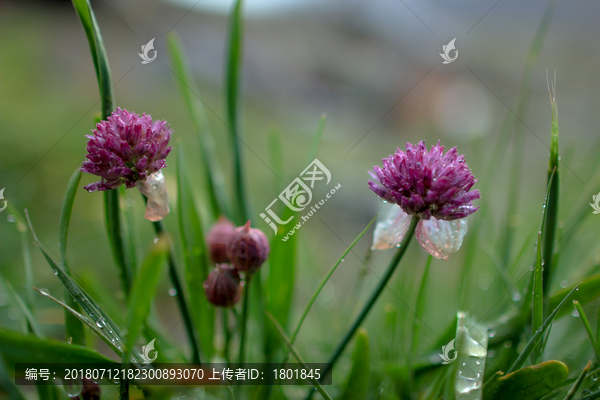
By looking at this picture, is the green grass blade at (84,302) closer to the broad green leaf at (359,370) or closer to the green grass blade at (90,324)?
the green grass blade at (90,324)

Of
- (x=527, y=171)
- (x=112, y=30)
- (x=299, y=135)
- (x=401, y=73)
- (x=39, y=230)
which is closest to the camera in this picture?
(x=39, y=230)

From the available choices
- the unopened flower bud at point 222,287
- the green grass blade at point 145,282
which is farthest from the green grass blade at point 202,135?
the green grass blade at point 145,282

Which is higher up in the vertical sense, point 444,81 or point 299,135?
point 444,81

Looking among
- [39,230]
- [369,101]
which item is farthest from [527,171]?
[39,230]

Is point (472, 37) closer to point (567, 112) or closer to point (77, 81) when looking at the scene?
point (567, 112)

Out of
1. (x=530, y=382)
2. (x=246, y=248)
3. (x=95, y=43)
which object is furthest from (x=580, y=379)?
(x=95, y=43)

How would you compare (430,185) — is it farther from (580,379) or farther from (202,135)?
(202,135)

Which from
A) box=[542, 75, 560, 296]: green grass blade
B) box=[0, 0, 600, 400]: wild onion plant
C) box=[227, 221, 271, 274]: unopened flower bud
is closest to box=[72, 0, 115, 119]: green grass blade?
box=[0, 0, 600, 400]: wild onion plant
